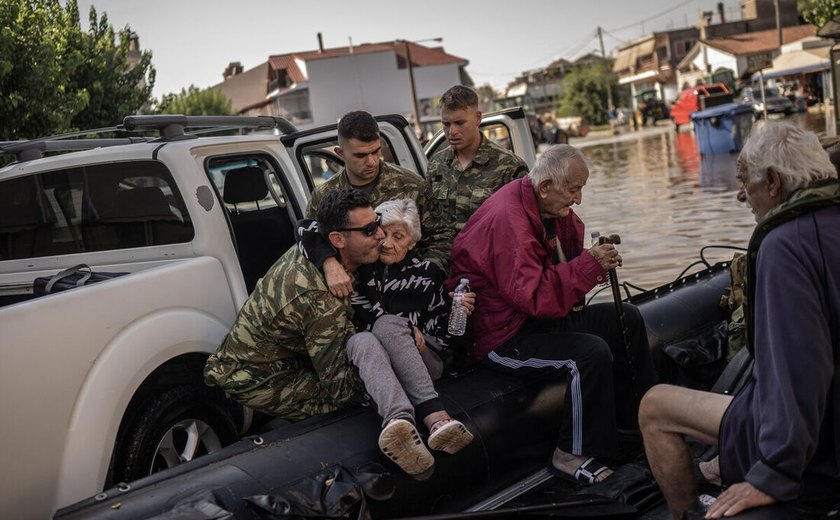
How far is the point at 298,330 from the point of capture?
400 cm

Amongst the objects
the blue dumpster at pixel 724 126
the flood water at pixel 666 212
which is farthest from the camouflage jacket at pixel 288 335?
the blue dumpster at pixel 724 126

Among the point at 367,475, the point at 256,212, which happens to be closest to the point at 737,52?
the point at 256,212

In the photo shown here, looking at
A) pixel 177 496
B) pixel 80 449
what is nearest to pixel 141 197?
pixel 80 449

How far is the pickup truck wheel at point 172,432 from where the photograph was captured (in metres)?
3.99

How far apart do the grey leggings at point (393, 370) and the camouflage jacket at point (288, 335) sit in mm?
118

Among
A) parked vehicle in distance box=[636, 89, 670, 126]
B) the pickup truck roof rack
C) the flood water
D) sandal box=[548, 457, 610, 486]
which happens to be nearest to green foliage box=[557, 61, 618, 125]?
parked vehicle in distance box=[636, 89, 670, 126]

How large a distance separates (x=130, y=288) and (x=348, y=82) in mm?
71963

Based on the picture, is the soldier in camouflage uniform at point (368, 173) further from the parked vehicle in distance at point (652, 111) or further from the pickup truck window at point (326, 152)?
the parked vehicle in distance at point (652, 111)

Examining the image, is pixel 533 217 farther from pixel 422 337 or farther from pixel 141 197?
pixel 141 197

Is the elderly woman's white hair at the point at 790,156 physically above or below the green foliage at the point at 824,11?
below

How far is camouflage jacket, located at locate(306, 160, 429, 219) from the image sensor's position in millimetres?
5027

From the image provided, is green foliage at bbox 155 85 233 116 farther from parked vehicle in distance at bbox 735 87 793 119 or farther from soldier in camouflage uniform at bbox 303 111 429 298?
soldier in camouflage uniform at bbox 303 111 429 298

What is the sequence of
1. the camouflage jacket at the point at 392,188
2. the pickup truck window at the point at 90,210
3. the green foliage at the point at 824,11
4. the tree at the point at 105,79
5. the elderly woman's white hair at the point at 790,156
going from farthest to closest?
the green foliage at the point at 824,11 < the tree at the point at 105,79 < the camouflage jacket at the point at 392,188 < the pickup truck window at the point at 90,210 < the elderly woman's white hair at the point at 790,156

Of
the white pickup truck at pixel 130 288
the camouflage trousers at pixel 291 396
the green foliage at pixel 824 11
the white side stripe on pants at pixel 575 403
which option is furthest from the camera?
the green foliage at pixel 824 11
